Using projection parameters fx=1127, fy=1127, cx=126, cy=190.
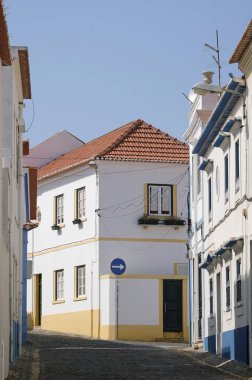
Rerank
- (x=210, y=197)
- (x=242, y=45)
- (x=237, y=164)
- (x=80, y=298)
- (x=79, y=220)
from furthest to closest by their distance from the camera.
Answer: (x=79, y=220), (x=80, y=298), (x=210, y=197), (x=237, y=164), (x=242, y=45)

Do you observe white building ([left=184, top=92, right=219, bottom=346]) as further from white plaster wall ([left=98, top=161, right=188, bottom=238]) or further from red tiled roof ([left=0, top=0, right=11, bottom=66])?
red tiled roof ([left=0, top=0, right=11, bottom=66])

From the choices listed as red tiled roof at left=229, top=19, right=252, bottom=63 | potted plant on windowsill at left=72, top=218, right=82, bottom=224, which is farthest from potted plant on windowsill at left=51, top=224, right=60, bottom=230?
red tiled roof at left=229, top=19, right=252, bottom=63

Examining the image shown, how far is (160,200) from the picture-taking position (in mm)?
42500

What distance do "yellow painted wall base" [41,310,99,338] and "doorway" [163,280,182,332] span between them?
248 centimetres

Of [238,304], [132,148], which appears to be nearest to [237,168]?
[238,304]

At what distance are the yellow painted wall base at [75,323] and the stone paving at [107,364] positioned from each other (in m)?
7.66

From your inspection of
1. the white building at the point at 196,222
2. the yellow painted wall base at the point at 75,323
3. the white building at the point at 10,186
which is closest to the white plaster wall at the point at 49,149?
the yellow painted wall base at the point at 75,323

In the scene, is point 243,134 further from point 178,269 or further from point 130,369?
point 178,269

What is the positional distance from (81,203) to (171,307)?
5777mm

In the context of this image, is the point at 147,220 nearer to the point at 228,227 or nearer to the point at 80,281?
the point at 80,281

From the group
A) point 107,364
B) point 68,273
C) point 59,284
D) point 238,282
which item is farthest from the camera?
point 59,284

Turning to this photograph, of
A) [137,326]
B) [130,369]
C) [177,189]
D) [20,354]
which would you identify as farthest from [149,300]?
[130,369]

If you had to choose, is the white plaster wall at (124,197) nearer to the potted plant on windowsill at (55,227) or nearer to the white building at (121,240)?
the white building at (121,240)

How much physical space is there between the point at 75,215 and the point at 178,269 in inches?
185
